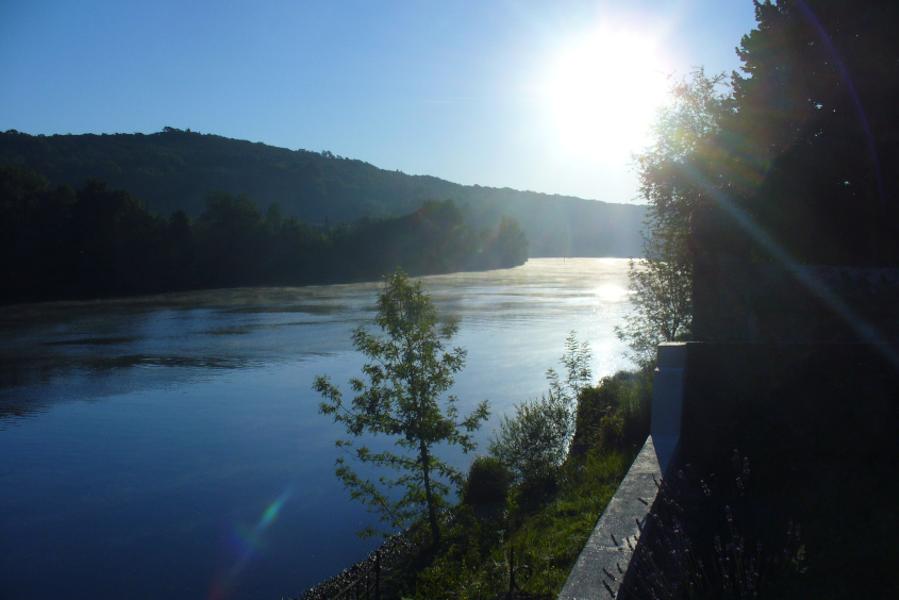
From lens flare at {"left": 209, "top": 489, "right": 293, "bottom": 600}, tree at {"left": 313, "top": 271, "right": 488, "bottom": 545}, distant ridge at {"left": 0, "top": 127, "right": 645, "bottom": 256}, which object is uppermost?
distant ridge at {"left": 0, "top": 127, "right": 645, "bottom": 256}

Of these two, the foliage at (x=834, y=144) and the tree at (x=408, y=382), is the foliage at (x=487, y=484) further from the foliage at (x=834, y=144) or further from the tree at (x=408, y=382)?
the foliage at (x=834, y=144)

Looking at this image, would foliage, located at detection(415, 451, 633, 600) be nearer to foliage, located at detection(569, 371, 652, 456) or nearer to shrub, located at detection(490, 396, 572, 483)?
foliage, located at detection(569, 371, 652, 456)

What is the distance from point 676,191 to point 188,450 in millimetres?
10552

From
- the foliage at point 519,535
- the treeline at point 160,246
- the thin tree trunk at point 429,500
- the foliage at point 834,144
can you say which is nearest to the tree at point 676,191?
the foliage at point 834,144

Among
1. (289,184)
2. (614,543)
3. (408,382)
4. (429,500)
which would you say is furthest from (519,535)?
(289,184)

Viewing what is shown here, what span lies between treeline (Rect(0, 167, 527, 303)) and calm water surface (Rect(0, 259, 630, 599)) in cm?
2328

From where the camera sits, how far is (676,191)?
13.5 meters

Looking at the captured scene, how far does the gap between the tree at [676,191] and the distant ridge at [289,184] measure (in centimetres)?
7632

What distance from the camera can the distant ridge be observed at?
10031cm

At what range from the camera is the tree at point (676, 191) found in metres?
12.6

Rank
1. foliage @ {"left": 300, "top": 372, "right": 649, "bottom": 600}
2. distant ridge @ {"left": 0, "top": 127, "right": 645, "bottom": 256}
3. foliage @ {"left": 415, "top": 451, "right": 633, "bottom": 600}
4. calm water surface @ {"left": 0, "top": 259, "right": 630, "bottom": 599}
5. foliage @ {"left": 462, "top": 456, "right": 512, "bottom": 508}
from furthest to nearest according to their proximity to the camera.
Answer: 1. distant ridge @ {"left": 0, "top": 127, "right": 645, "bottom": 256}
2. foliage @ {"left": 462, "top": 456, "right": 512, "bottom": 508}
3. calm water surface @ {"left": 0, "top": 259, "right": 630, "bottom": 599}
4. foliage @ {"left": 300, "top": 372, "right": 649, "bottom": 600}
5. foliage @ {"left": 415, "top": 451, "right": 633, "bottom": 600}

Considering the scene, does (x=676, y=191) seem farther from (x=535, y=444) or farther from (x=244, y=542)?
(x=244, y=542)

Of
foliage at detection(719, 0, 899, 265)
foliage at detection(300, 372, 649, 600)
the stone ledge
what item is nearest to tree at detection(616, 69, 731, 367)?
foliage at detection(719, 0, 899, 265)

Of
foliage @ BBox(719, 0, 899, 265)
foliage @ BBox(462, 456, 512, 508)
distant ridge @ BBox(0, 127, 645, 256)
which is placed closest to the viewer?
foliage @ BBox(719, 0, 899, 265)
